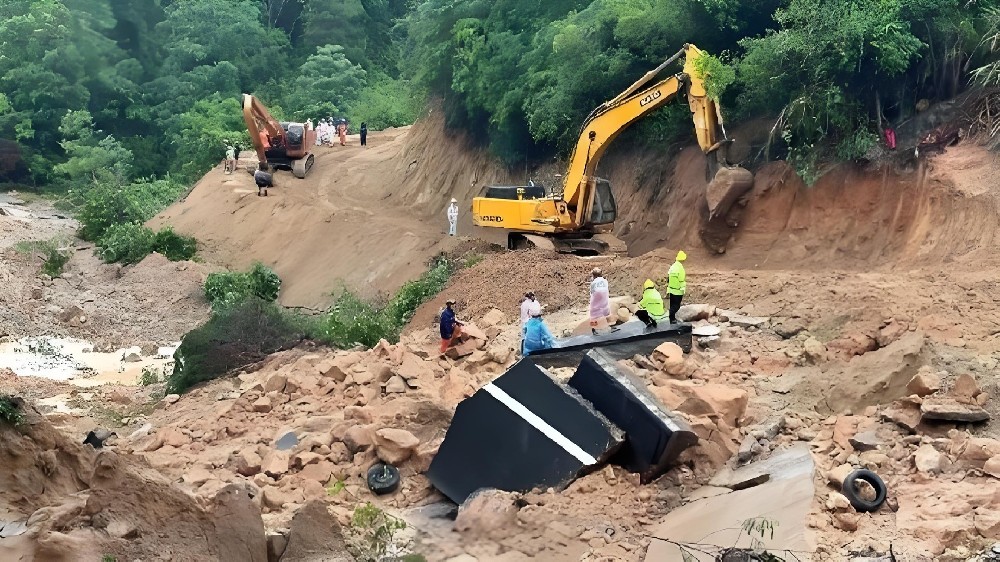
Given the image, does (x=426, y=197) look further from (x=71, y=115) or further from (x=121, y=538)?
(x=121, y=538)

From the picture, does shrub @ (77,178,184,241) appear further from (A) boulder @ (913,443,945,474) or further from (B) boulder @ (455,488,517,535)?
(A) boulder @ (913,443,945,474)

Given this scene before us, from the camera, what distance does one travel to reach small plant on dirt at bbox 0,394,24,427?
717 cm

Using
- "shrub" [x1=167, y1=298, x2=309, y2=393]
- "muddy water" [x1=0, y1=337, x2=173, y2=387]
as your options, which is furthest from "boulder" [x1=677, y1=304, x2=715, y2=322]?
"muddy water" [x1=0, y1=337, x2=173, y2=387]

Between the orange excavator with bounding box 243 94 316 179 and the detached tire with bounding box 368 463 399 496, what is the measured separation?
2243 centimetres

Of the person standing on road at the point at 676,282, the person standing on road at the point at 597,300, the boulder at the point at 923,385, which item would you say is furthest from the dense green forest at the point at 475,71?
the boulder at the point at 923,385

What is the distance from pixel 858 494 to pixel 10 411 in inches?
248

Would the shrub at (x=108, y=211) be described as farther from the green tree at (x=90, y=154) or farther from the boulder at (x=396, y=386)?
the boulder at (x=396, y=386)

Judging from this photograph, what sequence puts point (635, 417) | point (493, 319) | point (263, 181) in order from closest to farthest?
point (635, 417), point (493, 319), point (263, 181)

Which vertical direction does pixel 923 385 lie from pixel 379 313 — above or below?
above

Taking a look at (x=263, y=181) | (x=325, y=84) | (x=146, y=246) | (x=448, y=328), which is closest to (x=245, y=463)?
(x=448, y=328)

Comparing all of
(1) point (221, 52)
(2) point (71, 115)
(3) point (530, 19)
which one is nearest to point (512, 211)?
(3) point (530, 19)

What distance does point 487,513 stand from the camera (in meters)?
8.26

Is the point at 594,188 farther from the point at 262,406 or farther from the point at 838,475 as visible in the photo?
the point at 838,475

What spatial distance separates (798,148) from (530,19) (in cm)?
1016
